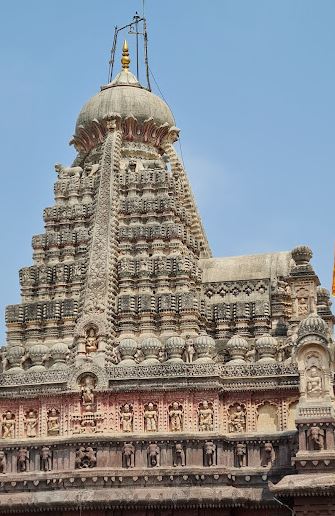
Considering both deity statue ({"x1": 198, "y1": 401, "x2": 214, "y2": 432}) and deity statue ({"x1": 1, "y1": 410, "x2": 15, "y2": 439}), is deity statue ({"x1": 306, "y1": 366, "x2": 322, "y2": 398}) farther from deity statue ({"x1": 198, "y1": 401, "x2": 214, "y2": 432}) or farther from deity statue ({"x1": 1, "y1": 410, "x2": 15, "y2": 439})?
deity statue ({"x1": 1, "y1": 410, "x2": 15, "y2": 439})

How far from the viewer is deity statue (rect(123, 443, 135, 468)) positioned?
3759 cm

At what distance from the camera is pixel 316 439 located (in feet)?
116

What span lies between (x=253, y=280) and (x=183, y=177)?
272 inches

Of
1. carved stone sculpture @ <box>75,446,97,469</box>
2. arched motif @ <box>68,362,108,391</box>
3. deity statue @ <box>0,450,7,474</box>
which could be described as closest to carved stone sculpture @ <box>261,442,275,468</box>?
carved stone sculpture @ <box>75,446,97,469</box>

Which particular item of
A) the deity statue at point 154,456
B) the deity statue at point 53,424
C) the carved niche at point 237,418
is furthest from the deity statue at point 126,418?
the carved niche at point 237,418

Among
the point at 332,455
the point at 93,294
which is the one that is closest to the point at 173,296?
the point at 93,294

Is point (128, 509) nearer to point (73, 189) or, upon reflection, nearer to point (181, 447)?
point (181, 447)

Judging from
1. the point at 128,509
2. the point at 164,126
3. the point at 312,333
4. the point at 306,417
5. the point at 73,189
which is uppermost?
the point at 164,126

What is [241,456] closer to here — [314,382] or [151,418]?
[151,418]

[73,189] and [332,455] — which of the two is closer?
[332,455]

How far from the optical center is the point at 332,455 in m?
34.9

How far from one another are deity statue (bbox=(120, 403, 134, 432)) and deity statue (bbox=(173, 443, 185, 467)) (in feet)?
6.45

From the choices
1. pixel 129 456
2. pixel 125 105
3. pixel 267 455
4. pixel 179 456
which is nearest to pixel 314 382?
pixel 267 455

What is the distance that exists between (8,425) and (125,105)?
15620mm
